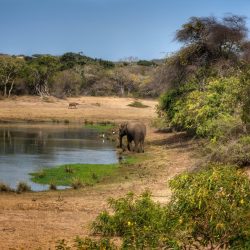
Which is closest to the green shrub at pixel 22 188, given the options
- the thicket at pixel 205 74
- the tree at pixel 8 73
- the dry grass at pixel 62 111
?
the thicket at pixel 205 74

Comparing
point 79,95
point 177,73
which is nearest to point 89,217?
point 177,73

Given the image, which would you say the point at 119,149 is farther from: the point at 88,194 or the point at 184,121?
the point at 88,194

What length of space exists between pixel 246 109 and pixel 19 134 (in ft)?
71.5

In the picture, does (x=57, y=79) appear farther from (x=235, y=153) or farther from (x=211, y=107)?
(x=235, y=153)

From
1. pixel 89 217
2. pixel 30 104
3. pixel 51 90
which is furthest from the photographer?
pixel 51 90

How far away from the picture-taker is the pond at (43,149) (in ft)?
78.3

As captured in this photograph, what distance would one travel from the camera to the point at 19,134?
126 ft

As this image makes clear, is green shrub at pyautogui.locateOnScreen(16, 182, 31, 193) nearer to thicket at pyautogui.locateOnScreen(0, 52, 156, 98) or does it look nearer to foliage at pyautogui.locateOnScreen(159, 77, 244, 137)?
foliage at pyautogui.locateOnScreen(159, 77, 244, 137)

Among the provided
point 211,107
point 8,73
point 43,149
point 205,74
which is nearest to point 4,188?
point 211,107

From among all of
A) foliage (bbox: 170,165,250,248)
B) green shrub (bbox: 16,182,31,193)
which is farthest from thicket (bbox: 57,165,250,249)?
green shrub (bbox: 16,182,31,193)

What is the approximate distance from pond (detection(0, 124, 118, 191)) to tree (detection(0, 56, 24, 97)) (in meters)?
17.2

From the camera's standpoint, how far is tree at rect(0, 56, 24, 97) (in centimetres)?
6119

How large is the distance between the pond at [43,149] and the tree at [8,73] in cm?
1720

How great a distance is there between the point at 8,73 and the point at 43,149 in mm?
32415
